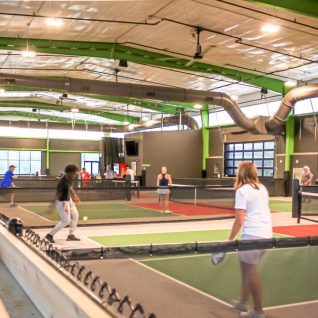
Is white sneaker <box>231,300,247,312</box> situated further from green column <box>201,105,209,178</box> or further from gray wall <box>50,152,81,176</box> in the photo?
gray wall <box>50,152,81,176</box>

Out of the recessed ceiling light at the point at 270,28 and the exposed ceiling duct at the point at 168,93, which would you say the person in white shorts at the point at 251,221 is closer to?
the recessed ceiling light at the point at 270,28

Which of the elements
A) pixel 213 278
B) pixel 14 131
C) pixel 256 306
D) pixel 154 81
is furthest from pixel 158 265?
pixel 14 131

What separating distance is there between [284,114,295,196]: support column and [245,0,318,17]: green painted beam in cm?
1350

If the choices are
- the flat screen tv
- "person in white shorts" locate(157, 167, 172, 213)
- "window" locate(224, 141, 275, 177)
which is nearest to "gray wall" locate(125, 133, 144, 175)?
the flat screen tv

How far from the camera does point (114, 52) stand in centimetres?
1880

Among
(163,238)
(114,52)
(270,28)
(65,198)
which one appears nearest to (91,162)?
(114,52)

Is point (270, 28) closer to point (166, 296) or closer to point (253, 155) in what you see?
point (166, 296)

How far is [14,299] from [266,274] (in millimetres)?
3410

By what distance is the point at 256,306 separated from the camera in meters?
4.31

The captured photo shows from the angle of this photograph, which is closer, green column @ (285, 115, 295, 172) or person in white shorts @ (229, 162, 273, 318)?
person in white shorts @ (229, 162, 273, 318)

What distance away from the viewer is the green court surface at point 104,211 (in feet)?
44.7

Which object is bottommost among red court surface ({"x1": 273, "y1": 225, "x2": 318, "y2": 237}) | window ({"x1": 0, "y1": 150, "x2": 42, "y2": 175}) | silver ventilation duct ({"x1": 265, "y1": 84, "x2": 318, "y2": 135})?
red court surface ({"x1": 273, "y1": 225, "x2": 318, "y2": 237})

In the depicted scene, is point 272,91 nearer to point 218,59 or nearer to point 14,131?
point 218,59

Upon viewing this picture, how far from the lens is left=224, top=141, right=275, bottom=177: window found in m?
27.0
